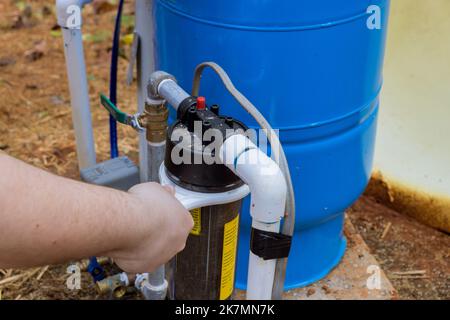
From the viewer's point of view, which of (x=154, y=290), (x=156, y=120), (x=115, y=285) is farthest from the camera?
(x=115, y=285)

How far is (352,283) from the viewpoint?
152 centimetres

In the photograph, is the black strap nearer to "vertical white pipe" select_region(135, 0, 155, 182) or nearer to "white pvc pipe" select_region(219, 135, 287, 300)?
"white pvc pipe" select_region(219, 135, 287, 300)

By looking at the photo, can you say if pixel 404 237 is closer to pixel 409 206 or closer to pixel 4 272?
pixel 409 206

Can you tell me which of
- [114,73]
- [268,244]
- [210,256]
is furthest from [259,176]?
[114,73]

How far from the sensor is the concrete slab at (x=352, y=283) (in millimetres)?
1474

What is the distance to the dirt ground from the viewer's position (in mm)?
1559

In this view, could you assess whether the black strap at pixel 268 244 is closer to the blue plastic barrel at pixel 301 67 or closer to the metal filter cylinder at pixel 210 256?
the metal filter cylinder at pixel 210 256

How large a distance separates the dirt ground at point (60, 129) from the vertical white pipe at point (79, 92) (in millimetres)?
329

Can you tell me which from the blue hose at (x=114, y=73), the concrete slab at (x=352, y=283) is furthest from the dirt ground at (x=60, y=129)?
the blue hose at (x=114, y=73)

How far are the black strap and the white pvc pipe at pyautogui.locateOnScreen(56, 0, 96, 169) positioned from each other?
81 centimetres

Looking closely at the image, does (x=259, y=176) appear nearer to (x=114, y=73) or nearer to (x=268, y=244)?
(x=268, y=244)

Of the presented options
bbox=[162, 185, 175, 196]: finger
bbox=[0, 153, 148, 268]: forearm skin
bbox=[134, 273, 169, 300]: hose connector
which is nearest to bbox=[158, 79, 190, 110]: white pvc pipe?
bbox=[162, 185, 175, 196]: finger

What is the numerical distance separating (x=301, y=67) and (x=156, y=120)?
12.0 inches

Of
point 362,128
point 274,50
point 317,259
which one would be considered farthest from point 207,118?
point 317,259
